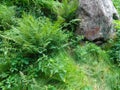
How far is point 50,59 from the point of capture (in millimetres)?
4418

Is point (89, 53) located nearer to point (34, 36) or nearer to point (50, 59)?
point (50, 59)

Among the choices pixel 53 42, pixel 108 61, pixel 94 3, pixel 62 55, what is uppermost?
pixel 94 3

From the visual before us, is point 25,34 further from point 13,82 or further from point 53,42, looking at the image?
point 13,82

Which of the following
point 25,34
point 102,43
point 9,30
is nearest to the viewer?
point 25,34

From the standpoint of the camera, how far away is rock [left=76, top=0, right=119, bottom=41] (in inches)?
216

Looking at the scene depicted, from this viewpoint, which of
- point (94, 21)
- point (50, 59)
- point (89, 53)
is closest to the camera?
point (50, 59)

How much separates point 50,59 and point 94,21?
1675 mm

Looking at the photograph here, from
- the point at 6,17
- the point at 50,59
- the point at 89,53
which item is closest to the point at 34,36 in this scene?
the point at 50,59

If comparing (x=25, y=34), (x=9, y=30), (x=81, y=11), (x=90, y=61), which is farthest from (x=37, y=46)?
(x=81, y=11)

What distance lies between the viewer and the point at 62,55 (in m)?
4.82

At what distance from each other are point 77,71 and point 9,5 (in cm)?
248

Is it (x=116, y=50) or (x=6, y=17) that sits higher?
(x=6, y=17)

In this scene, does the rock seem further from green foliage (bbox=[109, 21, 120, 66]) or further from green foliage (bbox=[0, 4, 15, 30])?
green foliage (bbox=[0, 4, 15, 30])

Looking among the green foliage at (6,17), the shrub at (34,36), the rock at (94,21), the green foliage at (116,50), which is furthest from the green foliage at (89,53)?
the green foliage at (6,17)
